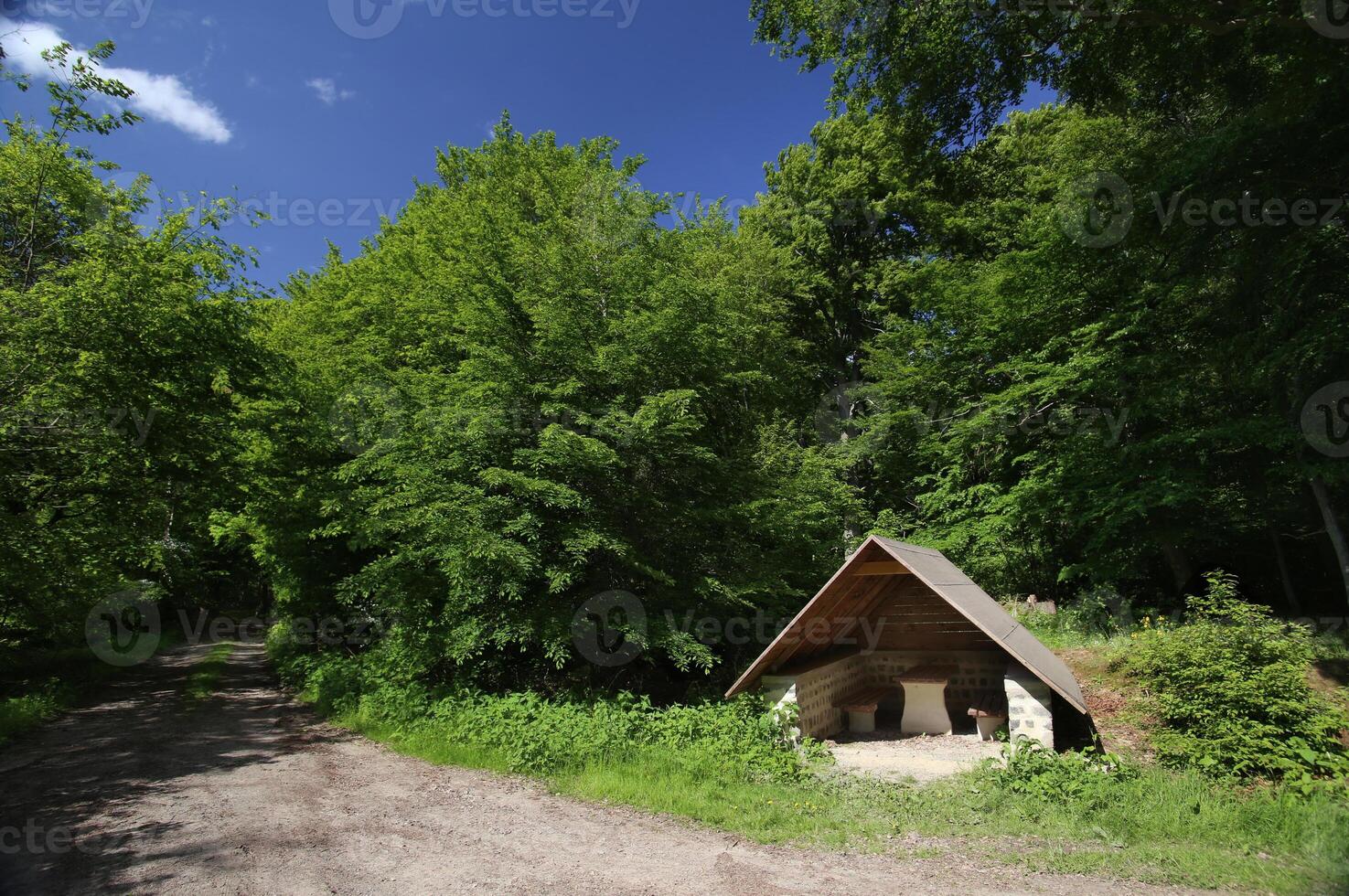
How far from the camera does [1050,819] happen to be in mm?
5367

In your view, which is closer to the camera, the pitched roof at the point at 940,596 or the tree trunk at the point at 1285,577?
the pitched roof at the point at 940,596

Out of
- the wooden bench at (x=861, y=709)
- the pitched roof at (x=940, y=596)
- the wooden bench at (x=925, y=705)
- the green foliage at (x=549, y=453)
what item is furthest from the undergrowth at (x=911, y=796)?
the wooden bench at (x=925, y=705)

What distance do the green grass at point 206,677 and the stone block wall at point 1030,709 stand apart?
1487cm

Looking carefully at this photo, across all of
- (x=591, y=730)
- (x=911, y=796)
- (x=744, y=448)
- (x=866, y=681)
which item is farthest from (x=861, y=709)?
(x=744, y=448)

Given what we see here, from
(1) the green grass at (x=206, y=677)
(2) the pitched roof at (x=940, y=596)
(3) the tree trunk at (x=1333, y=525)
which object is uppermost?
(3) the tree trunk at (x=1333, y=525)

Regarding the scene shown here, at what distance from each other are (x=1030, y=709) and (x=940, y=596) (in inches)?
58.6

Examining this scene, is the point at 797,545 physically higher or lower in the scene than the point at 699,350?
lower

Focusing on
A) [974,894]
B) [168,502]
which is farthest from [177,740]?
[974,894]

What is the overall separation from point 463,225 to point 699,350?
20.6ft

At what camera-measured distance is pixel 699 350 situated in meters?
10.4

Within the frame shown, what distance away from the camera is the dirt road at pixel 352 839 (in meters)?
4.46

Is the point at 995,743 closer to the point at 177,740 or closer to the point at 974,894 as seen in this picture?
the point at 974,894

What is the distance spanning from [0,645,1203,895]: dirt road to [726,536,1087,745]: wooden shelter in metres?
2.65

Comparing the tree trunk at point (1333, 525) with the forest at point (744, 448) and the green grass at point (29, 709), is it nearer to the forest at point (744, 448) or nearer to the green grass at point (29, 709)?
the forest at point (744, 448)
